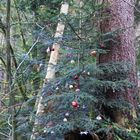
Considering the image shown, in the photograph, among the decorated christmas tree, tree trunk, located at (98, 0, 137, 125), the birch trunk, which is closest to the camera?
the decorated christmas tree

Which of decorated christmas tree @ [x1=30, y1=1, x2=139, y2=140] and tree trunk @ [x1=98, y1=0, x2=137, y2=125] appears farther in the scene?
tree trunk @ [x1=98, y1=0, x2=137, y2=125]

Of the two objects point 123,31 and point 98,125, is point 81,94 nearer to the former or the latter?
point 98,125

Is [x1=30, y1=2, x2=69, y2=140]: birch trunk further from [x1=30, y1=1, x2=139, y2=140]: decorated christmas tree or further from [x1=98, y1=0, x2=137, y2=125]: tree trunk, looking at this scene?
[x1=98, y1=0, x2=137, y2=125]: tree trunk

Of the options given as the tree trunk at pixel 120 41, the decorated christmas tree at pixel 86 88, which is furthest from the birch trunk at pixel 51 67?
the tree trunk at pixel 120 41

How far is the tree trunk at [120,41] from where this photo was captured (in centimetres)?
430

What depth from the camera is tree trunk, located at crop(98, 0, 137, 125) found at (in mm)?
4305

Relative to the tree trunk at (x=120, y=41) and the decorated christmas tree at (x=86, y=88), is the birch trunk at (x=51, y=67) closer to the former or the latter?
the decorated christmas tree at (x=86, y=88)

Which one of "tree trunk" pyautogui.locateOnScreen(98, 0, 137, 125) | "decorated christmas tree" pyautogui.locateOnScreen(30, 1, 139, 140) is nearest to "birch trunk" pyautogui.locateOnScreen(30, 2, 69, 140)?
"decorated christmas tree" pyautogui.locateOnScreen(30, 1, 139, 140)

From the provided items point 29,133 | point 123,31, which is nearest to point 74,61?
point 123,31

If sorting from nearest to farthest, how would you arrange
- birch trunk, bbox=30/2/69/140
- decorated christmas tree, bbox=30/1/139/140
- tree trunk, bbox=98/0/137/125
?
decorated christmas tree, bbox=30/1/139/140, birch trunk, bbox=30/2/69/140, tree trunk, bbox=98/0/137/125

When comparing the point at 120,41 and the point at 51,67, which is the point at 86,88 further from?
the point at 120,41

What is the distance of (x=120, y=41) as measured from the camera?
4.42 meters

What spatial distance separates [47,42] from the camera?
164 inches

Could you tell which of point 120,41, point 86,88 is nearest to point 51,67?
point 86,88
